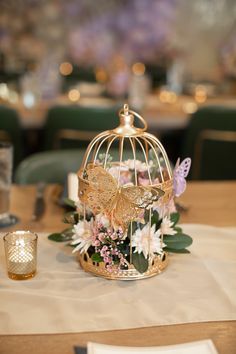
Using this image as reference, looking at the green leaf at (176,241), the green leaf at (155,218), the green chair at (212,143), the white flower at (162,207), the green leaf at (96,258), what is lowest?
the green chair at (212,143)

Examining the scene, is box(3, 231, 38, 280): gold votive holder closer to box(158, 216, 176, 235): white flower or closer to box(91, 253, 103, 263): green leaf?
box(91, 253, 103, 263): green leaf

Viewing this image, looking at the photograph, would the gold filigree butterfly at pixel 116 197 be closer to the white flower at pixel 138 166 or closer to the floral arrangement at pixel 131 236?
the floral arrangement at pixel 131 236

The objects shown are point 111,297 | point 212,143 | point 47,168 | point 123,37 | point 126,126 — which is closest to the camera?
point 111,297

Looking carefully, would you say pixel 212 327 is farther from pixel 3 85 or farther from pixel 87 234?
pixel 3 85

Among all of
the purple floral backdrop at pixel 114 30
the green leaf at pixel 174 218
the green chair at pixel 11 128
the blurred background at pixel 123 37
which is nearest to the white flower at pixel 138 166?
the green leaf at pixel 174 218

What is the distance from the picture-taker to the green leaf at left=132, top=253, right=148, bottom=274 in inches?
38.2

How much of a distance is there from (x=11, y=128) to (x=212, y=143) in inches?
35.7

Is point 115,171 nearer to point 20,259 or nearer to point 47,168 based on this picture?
point 20,259

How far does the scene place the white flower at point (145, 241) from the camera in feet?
3.18

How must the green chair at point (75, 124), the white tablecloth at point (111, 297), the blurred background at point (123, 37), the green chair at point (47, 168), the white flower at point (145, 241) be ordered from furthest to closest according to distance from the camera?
the blurred background at point (123, 37), the green chair at point (75, 124), the green chair at point (47, 168), the white flower at point (145, 241), the white tablecloth at point (111, 297)

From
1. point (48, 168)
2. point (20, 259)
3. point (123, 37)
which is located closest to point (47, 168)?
point (48, 168)

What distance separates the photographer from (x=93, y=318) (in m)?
0.87

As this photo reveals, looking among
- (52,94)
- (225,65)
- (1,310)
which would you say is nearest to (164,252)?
(1,310)

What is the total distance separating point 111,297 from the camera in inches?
36.6
